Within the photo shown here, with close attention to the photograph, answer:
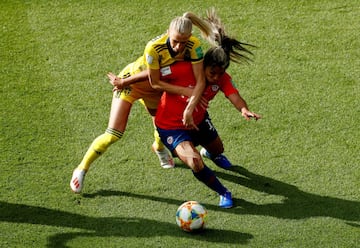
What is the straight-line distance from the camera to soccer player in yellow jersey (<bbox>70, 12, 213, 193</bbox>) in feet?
24.3

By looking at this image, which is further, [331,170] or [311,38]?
[311,38]

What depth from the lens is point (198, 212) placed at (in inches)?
294

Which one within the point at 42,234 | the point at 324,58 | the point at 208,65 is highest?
the point at 208,65

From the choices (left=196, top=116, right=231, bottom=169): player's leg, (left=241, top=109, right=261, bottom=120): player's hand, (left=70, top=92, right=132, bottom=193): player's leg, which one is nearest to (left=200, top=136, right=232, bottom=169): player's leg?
(left=196, top=116, right=231, bottom=169): player's leg

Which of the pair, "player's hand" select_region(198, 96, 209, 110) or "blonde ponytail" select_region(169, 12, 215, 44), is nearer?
"blonde ponytail" select_region(169, 12, 215, 44)

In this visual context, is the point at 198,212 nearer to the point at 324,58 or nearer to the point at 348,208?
the point at 348,208

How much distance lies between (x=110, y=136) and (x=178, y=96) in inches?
32.6

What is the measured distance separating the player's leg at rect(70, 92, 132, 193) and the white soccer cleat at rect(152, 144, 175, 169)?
2.13 ft

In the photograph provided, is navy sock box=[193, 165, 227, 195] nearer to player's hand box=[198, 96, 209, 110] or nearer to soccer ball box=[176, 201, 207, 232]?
soccer ball box=[176, 201, 207, 232]

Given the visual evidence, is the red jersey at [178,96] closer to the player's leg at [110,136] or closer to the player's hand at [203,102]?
the player's hand at [203,102]

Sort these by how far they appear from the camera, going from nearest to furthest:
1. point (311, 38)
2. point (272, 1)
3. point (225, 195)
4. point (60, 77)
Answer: point (225, 195) < point (60, 77) < point (311, 38) < point (272, 1)

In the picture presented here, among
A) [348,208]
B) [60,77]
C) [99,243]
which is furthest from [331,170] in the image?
[60,77]

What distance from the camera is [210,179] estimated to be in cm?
772

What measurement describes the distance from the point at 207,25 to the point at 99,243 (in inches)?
90.3
